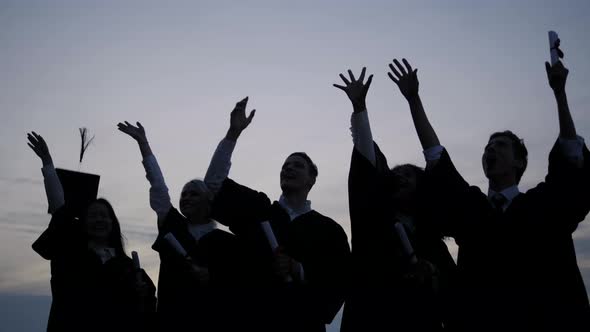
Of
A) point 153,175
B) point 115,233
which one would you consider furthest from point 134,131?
point 115,233

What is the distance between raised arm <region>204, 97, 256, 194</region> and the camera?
5094mm

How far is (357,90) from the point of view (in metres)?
4.94

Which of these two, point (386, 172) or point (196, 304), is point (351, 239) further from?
point (196, 304)

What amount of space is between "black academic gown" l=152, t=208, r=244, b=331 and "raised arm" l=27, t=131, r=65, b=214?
105 cm

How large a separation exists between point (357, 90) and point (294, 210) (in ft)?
3.84

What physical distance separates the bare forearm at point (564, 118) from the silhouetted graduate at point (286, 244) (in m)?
2.02

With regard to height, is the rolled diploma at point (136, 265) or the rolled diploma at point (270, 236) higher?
the rolled diploma at point (270, 236)

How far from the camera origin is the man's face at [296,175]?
17.6ft

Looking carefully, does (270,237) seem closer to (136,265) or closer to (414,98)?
(414,98)

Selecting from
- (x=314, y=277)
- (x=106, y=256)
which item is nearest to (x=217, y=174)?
(x=314, y=277)

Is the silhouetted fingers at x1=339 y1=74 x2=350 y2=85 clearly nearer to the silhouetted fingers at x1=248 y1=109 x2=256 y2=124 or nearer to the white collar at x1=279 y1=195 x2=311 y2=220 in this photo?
the silhouetted fingers at x1=248 y1=109 x2=256 y2=124

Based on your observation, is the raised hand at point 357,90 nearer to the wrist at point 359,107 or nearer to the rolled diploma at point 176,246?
the wrist at point 359,107

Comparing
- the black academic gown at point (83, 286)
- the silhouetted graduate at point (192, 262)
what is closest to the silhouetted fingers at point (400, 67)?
the silhouetted graduate at point (192, 262)

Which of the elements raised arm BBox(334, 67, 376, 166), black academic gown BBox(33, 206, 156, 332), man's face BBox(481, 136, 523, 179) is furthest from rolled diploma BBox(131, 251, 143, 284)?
man's face BBox(481, 136, 523, 179)
